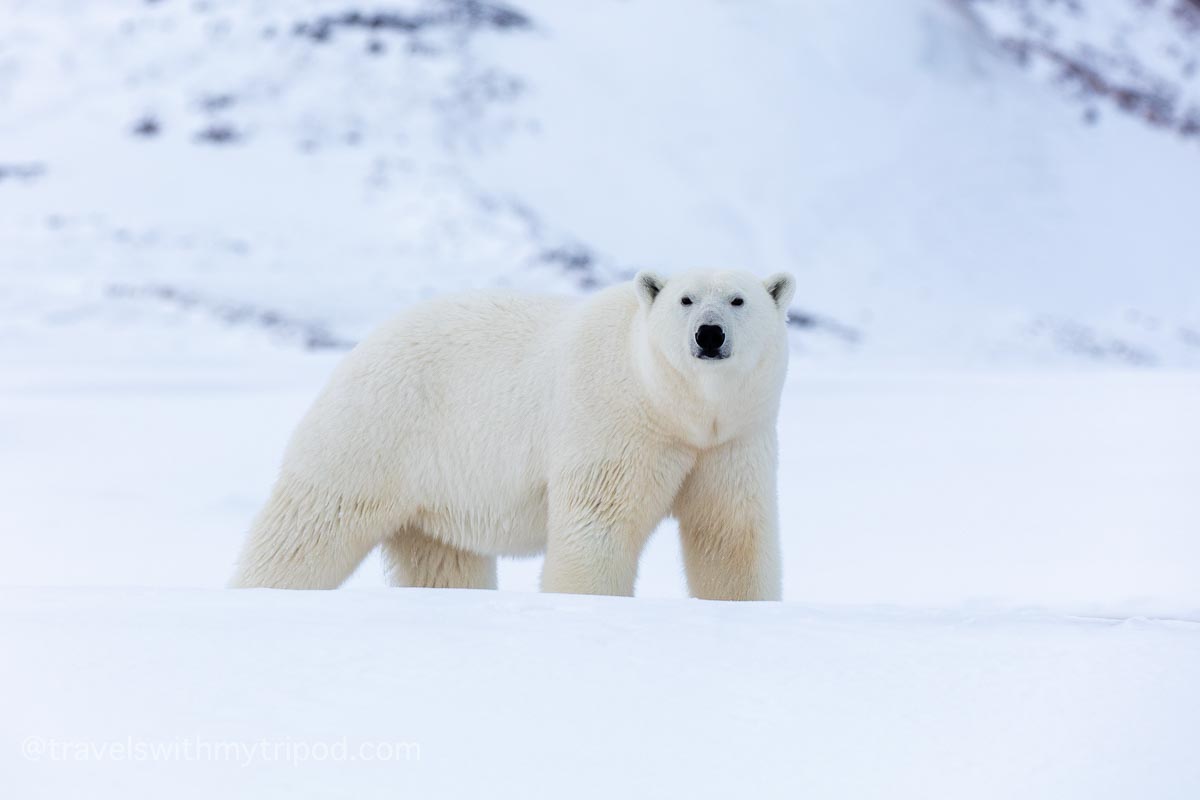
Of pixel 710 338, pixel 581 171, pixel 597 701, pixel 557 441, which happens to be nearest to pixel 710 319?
pixel 710 338

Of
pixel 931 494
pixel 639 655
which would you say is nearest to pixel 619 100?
pixel 931 494

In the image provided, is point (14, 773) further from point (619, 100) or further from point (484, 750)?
point (619, 100)

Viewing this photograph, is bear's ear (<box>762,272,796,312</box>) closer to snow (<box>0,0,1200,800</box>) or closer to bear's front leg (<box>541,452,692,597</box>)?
bear's front leg (<box>541,452,692,597</box>)

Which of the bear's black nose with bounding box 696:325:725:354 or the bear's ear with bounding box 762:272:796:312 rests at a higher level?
the bear's ear with bounding box 762:272:796:312

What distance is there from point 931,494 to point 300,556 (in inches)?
182

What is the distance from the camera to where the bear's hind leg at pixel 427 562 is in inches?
187

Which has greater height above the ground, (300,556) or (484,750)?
(300,556)

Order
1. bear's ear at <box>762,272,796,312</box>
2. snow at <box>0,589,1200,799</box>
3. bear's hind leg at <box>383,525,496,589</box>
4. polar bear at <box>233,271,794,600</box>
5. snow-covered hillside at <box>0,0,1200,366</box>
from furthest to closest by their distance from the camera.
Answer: snow-covered hillside at <box>0,0,1200,366</box>
bear's hind leg at <box>383,525,496,589</box>
bear's ear at <box>762,272,796,312</box>
polar bear at <box>233,271,794,600</box>
snow at <box>0,589,1200,799</box>

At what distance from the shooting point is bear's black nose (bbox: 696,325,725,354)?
385cm

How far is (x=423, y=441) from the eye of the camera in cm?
439

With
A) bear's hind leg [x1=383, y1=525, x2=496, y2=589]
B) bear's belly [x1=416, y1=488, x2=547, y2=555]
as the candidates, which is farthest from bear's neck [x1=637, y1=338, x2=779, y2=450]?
bear's hind leg [x1=383, y1=525, x2=496, y2=589]

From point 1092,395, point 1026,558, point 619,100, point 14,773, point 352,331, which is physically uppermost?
point 619,100

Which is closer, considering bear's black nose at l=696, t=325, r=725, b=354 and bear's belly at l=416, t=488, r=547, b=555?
bear's black nose at l=696, t=325, r=725, b=354

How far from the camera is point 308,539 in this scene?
4.37 m
